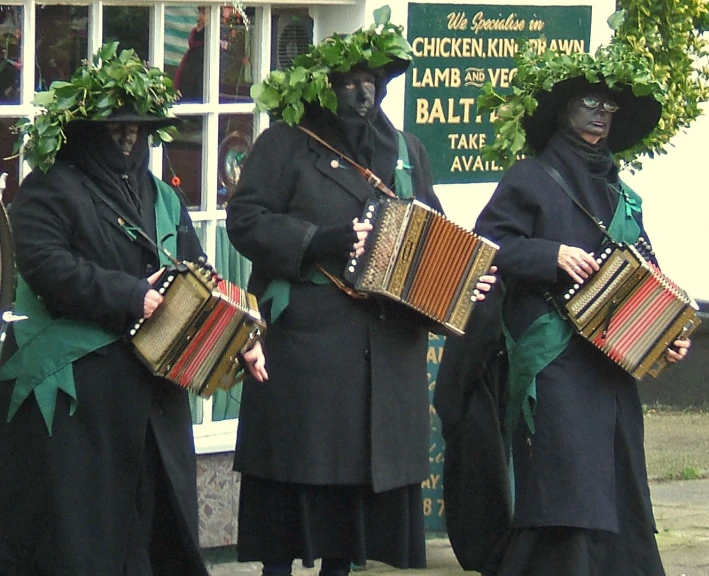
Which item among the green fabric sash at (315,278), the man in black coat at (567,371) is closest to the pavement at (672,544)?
the man in black coat at (567,371)

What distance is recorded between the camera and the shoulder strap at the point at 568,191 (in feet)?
20.8

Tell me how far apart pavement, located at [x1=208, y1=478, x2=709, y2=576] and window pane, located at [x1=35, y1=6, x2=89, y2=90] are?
6.52 ft

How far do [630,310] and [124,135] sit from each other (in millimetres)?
1862

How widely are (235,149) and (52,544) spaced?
2089mm

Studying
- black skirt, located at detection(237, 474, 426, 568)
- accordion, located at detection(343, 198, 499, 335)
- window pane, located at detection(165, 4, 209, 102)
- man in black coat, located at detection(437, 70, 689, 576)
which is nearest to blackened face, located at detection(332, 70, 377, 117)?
accordion, located at detection(343, 198, 499, 335)

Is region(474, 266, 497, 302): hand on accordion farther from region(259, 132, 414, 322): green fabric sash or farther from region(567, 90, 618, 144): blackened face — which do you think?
region(567, 90, 618, 144): blackened face

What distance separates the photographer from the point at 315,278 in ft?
20.0

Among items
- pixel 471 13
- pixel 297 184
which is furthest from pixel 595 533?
pixel 471 13

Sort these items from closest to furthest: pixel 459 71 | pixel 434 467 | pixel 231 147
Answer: pixel 231 147 → pixel 434 467 → pixel 459 71

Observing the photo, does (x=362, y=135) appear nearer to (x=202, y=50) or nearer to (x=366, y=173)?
(x=366, y=173)

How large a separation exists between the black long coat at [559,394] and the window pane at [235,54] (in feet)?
4.01

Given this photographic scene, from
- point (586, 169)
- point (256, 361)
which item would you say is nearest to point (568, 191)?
point (586, 169)

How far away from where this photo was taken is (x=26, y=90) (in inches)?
254

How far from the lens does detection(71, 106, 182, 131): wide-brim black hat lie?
5504mm
